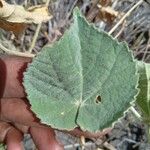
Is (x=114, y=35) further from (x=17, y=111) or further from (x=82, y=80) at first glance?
(x=82, y=80)

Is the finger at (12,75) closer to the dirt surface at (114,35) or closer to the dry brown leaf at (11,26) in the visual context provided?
the dry brown leaf at (11,26)

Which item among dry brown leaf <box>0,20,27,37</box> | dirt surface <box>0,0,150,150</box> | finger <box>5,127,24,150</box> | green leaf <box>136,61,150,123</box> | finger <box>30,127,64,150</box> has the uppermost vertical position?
green leaf <box>136,61,150,123</box>

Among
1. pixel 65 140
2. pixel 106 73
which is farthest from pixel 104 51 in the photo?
pixel 65 140

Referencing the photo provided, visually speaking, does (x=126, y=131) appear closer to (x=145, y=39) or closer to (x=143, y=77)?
(x=145, y=39)

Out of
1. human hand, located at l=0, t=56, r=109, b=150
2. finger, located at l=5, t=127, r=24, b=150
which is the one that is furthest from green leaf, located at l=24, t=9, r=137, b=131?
finger, located at l=5, t=127, r=24, b=150

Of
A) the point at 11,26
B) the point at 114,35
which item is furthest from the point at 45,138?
the point at 114,35

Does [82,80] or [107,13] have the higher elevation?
[82,80]

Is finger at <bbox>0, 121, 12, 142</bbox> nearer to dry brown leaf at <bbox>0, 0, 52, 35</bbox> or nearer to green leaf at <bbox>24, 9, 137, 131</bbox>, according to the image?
dry brown leaf at <bbox>0, 0, 52, 35</bbox>

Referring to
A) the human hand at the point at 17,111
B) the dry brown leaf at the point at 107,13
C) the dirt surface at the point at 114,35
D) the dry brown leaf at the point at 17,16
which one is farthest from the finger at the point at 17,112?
the dirt surface at the point at 114,35
